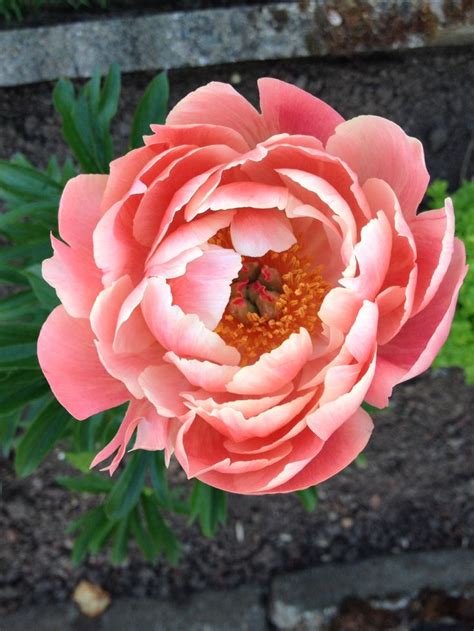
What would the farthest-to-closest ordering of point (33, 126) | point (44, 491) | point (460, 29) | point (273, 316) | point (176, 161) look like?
point (44, 491)
point (33, 126)
point (460, 29)
point (273, 316)
point (176, 161)

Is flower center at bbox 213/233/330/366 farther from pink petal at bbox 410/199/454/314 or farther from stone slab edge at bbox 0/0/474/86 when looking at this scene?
stone slab edge at bbox 0/0/474/86

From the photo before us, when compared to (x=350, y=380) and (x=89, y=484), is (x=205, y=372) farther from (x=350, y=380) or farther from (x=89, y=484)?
(x=89, y=484)

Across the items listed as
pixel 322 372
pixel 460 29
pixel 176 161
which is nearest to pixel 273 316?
pixel 322 372

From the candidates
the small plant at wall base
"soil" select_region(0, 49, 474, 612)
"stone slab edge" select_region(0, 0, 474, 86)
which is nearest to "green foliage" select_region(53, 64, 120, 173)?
the small plant at wall base

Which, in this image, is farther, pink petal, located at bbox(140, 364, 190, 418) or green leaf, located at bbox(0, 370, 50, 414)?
green leaf, located at bbox(0, 370, 50, 414)

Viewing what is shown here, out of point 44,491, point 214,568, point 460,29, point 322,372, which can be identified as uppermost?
point 460,29

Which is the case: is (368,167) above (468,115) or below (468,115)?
above

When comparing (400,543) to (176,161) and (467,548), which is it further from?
(176,161)
